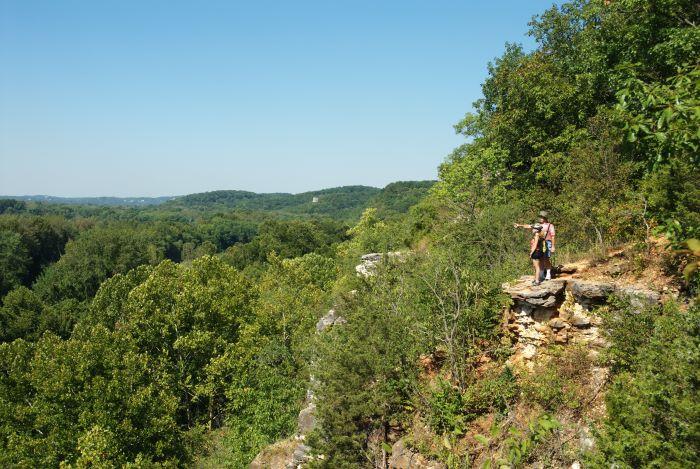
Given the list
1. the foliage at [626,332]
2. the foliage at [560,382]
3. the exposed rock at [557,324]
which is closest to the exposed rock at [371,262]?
the exposed rock at [557,324]

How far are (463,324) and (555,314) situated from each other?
7.44ft

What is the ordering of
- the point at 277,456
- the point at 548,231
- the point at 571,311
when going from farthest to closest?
1. the point at 277,456
2. the point at 548,231
3. the point at 571,311

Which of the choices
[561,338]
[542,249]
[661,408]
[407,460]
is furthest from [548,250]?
[407,460]

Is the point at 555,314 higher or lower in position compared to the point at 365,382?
higher

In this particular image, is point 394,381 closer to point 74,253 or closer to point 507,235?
point 507,235

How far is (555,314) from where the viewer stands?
1136cm

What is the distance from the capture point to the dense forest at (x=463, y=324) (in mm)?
7066

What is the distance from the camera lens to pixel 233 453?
20.2m

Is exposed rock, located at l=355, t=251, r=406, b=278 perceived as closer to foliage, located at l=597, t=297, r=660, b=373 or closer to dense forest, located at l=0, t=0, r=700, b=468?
dense forest, located at l=0, t=0, r=700, b=468

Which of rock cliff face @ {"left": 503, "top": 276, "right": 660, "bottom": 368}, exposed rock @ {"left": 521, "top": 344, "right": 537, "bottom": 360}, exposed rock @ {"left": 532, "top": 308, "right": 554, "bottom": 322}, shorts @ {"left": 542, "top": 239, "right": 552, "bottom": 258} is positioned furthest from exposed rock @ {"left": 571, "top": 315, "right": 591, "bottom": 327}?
shorts @ {"left": 542, "top": 239, "right": 552, "bottom": 258}

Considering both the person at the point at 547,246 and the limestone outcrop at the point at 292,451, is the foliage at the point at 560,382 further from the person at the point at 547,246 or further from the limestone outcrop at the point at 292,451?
the limestone outcrop at the point at 292,451

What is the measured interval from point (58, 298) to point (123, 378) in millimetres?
53771

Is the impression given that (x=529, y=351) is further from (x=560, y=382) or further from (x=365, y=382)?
(x=365, y=382)

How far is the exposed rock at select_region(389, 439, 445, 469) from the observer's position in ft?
34.1
